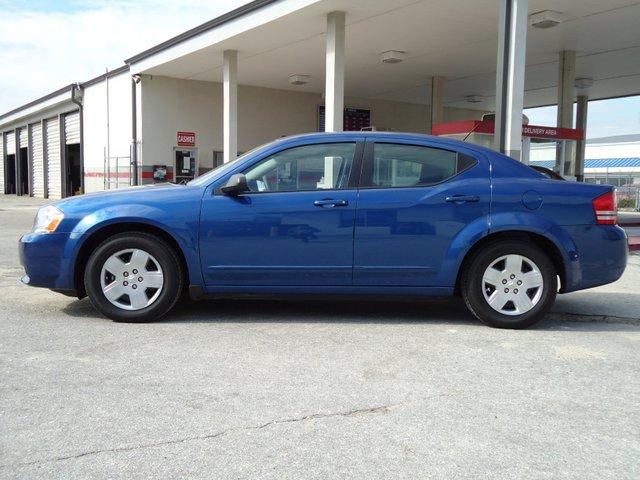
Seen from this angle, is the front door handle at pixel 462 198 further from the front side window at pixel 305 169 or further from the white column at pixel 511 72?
the white column at pixel 511 72

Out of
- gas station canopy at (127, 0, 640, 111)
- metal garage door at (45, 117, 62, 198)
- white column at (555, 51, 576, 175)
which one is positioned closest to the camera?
gas station canopy at (127, 0, 640, 111)

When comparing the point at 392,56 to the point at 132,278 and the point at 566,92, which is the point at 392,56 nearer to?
the point at 566,92

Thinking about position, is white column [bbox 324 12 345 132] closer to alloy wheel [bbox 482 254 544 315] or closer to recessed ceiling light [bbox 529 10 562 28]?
recessed ceiling light [bbox 529 10 562 28]

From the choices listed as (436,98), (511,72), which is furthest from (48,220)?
(436,98)

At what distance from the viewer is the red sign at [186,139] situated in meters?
22.5

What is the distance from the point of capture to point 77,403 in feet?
10.8

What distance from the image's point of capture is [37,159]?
115 feet

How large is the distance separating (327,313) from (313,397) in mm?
2109

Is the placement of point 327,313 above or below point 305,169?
below

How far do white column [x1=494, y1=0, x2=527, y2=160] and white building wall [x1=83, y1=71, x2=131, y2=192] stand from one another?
1519cm

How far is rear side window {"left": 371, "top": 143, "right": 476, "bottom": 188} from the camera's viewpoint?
16.5ft

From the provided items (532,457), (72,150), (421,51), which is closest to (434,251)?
(532,457)

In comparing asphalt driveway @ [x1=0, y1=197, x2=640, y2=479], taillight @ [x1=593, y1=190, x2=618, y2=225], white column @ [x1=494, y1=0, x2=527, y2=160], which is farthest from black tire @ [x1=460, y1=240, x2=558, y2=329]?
white column @ [x1=494, y1=0, x2=527, y2=160]

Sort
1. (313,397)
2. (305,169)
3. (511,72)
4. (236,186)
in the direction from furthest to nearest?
(511,72), (305,169), (236,186), (313,397)
